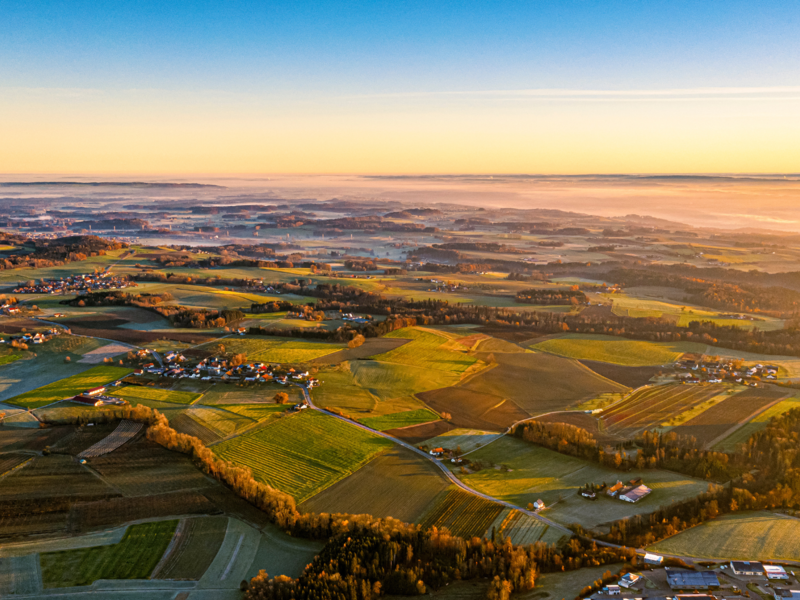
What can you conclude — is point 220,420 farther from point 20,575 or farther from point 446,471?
point 20,575

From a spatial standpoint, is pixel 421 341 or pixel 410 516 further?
pixel 421 341

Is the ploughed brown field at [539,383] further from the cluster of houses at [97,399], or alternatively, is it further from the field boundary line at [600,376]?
the cluster of houses at [97,399]

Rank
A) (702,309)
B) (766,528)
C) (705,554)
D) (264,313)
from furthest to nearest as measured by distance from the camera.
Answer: (702,309)
(264,313)
(766,528)
(705,554)

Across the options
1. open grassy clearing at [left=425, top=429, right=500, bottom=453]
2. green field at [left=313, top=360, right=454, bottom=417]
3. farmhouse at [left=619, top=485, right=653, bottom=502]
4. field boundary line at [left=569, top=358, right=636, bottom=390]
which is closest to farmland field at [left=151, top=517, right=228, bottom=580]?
open grassy clearing at [left=425, top=429, right=500, bottom=453]

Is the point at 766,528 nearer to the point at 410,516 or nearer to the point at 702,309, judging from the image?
the point at 410,516

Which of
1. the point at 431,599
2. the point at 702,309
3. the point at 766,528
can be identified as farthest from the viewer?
the point at 702,309

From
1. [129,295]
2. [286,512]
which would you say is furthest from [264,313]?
[286,512]

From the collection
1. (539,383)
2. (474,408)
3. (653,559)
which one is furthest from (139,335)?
(653,559)
